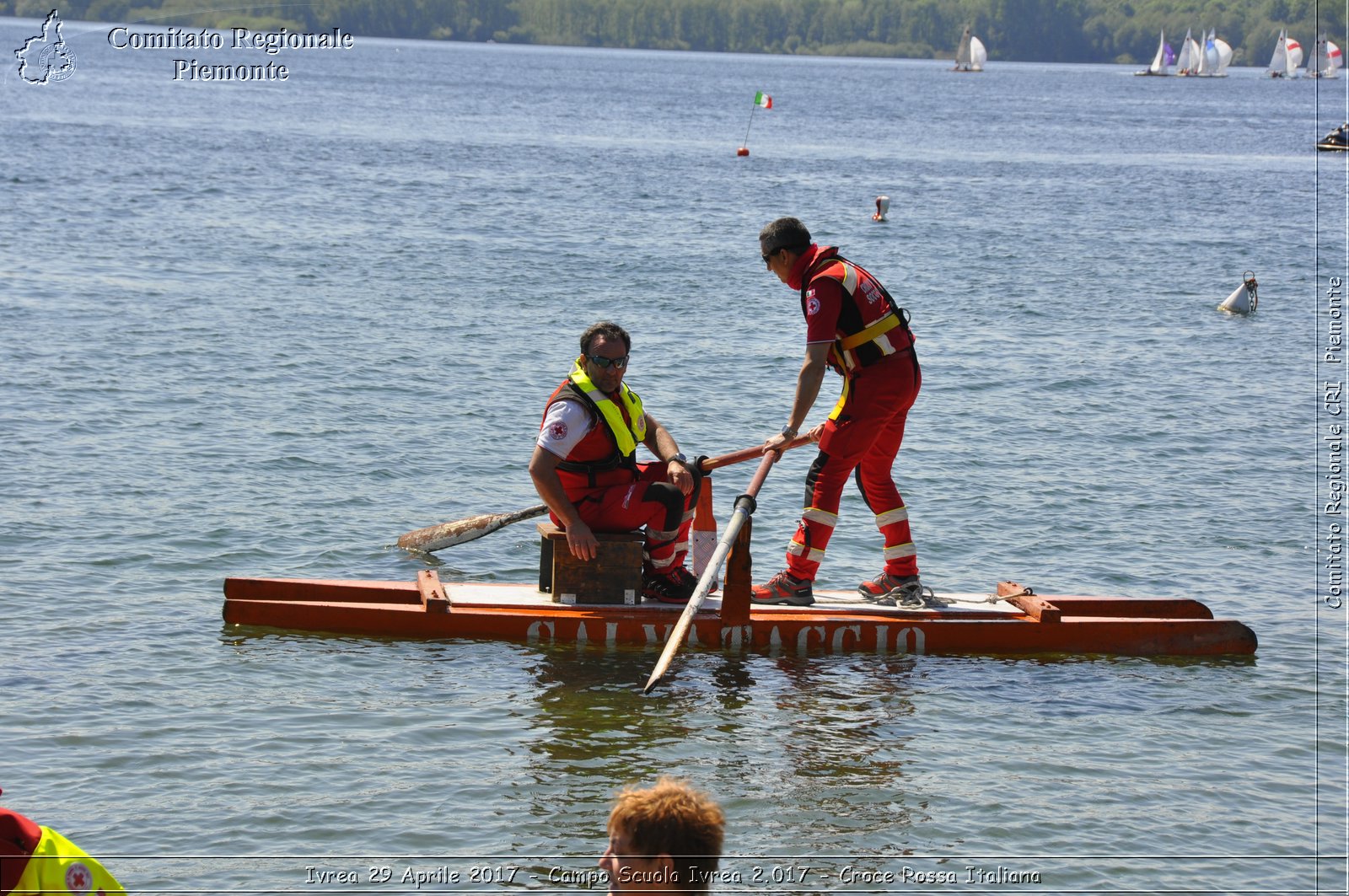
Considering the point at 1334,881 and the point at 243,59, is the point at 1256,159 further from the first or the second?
the point at 243,59

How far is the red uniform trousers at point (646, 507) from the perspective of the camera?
8.48m

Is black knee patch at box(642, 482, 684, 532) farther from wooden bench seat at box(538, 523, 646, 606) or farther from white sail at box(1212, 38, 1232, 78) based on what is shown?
white sail at box(1212, 38, 1232, 78)

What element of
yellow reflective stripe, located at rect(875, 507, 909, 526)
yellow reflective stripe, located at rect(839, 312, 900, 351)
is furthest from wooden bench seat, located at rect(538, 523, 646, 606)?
yellow reflective stripe, located at rect(839, 312, 900, 351)

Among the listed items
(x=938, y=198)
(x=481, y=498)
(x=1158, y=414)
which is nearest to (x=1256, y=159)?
(x=938, y=198)

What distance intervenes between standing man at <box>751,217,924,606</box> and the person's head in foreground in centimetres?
476

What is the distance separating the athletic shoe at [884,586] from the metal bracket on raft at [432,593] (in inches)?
102

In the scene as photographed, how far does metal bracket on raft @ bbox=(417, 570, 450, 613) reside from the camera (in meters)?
8.91

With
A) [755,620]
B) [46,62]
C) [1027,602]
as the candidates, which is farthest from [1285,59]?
[755,620]

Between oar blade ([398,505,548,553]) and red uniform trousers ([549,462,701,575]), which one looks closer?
red uniform trousers ([549,462,701,575])

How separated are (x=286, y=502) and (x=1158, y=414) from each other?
9862 millimetres

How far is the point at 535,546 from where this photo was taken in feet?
38.8

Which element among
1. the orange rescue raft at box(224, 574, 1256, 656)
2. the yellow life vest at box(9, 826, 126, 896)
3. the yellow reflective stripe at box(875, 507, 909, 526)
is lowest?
the orange rescue raft at box(224, 574, 1256, 656)

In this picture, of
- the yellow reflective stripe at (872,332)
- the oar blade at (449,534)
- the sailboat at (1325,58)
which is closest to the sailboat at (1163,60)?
the sailboat at (1325,58)

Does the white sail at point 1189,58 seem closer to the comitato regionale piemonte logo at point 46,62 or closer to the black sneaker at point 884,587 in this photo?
the comitato regionale piemonte logo at point 46,62
